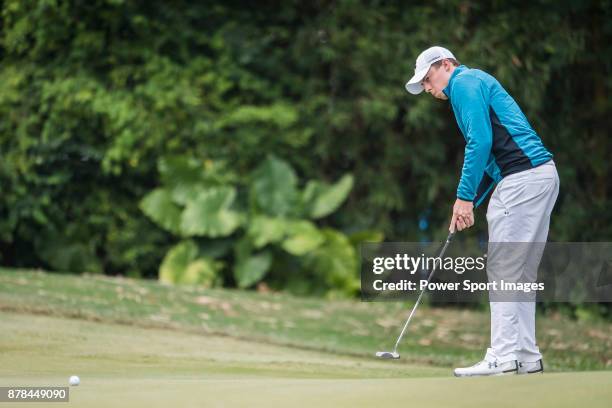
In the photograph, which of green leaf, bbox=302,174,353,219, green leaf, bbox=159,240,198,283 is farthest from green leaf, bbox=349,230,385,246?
green leaf, bbox=159,240,198,283

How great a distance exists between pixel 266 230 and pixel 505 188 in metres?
7.20

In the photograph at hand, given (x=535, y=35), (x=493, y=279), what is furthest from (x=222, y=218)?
(x=493, y=279)

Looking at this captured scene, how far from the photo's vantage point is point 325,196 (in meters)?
12.4

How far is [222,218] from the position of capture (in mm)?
12219

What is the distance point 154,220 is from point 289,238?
176 centimetres

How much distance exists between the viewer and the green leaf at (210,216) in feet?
39.8

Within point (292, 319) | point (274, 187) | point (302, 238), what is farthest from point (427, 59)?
point (274, 187)

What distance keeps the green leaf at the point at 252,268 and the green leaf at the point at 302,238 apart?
0.34m

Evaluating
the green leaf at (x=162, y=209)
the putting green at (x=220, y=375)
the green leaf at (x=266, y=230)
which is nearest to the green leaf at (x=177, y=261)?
the green leaf at (x=162, y=209)

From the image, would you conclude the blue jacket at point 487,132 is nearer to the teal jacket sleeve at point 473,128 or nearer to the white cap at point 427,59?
the teal jacket sleeve at point 473,128

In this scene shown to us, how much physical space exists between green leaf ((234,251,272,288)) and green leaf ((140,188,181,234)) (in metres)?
0.95

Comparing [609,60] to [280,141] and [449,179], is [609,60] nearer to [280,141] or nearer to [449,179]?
[449,179]

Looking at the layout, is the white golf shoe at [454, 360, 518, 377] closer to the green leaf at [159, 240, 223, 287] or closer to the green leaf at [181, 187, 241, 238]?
the green leaf at [181, 187, 241, 238]

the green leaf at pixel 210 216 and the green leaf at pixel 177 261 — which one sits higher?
the green leaf at pixel 210 216
